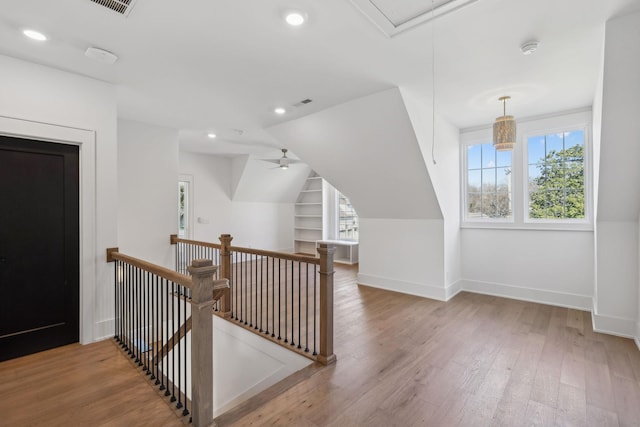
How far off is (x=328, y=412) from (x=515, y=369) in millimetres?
1680

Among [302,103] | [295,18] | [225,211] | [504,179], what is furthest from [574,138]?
[225,211]

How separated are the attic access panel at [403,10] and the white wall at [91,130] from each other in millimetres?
2720

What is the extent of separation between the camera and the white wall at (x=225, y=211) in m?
6.76

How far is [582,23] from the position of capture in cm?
212

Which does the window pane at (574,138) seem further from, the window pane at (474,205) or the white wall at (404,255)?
the white wall at (404,255)

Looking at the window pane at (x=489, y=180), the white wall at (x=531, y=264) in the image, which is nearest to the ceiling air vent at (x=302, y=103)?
the window pane at (x=489, y=180)

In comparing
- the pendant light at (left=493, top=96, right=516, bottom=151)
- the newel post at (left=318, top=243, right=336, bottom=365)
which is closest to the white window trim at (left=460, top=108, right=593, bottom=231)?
the pendant light at (left=493, top=96, right=516, bottom=151)

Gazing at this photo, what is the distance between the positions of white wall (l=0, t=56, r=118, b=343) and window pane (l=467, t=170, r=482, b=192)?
16.3 feet

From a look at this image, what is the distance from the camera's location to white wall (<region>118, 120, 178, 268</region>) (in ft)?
13.6

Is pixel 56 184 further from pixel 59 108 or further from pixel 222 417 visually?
pixel 222 417

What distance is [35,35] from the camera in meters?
2.28

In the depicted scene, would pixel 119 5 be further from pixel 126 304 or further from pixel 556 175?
pixel 556 175

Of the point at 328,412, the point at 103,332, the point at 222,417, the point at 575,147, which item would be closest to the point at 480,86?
the point at 575,147

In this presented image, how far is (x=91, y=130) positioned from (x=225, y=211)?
174 inches
